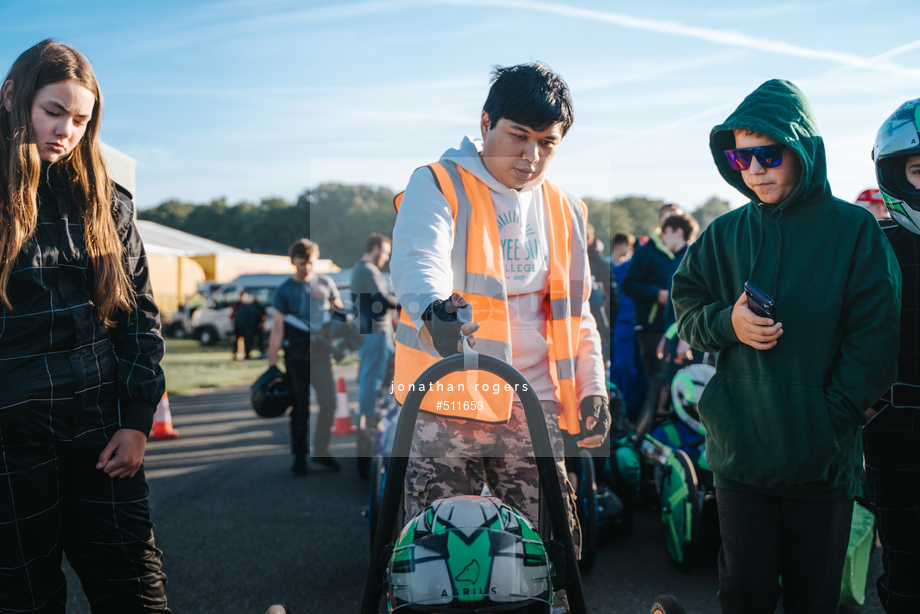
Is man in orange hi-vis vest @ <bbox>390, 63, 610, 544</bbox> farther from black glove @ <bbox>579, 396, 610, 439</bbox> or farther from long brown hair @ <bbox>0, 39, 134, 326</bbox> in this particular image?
long brown hair @ <bbox>0, 39, 134, 326</bbox>

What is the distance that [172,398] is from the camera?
11148 mm

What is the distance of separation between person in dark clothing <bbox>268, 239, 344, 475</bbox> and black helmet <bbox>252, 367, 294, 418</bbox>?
0.12 meters

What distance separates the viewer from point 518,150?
2.11m

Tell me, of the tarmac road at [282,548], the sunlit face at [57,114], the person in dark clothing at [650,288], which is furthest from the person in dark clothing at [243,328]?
the sunlit face at [57,114]

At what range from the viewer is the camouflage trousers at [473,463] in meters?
2.04

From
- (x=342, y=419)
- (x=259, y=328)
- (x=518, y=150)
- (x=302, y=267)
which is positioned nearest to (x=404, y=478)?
(x=518, y=150)

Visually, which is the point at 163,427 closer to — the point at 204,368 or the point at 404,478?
the point at 404,478

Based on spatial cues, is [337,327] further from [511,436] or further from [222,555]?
[511,436]

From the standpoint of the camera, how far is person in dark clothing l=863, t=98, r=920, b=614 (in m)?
2.43

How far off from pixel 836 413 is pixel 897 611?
3.58 ft

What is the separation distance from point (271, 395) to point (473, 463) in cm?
414

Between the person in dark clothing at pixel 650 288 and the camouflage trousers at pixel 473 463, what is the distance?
4.49 m

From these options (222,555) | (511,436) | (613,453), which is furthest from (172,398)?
(511,436)

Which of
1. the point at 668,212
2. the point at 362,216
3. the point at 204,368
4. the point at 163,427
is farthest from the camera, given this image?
the point at 204,368
